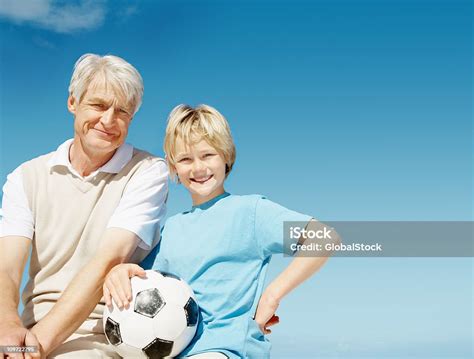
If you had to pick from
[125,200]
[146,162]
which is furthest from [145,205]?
[146,162]

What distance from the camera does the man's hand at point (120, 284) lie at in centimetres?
438

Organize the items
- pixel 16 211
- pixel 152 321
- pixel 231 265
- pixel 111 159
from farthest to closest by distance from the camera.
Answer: pixel 111 159 → pixel 16 211 → pixel 231 265 → pixel 152 321

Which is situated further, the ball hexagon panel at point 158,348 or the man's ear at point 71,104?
the man's ear at point 71,104

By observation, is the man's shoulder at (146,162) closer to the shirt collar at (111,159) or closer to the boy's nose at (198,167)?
the shirt collar at (111,159)

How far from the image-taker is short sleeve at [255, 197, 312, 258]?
4.61 metres

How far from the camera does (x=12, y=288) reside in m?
4.95

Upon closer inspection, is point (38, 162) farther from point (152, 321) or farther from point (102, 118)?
point (152, 321)

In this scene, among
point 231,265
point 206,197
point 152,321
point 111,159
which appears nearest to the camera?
point 152,321

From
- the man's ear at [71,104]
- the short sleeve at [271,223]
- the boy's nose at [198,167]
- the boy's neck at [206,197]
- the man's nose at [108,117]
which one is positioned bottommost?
the short sleeve at [271,223]

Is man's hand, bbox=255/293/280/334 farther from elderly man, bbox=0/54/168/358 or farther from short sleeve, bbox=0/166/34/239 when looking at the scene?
short sleeve, bbox=0/166/34/239

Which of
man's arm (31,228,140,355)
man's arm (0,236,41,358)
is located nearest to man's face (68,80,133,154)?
man's arm (31,228,140,355)

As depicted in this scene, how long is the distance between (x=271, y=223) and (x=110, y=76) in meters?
1.95

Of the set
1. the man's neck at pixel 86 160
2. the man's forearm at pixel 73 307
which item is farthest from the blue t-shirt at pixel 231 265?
the man's neck at pixel 86 160

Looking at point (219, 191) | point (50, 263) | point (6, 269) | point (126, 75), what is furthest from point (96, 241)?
point (126, 75)
